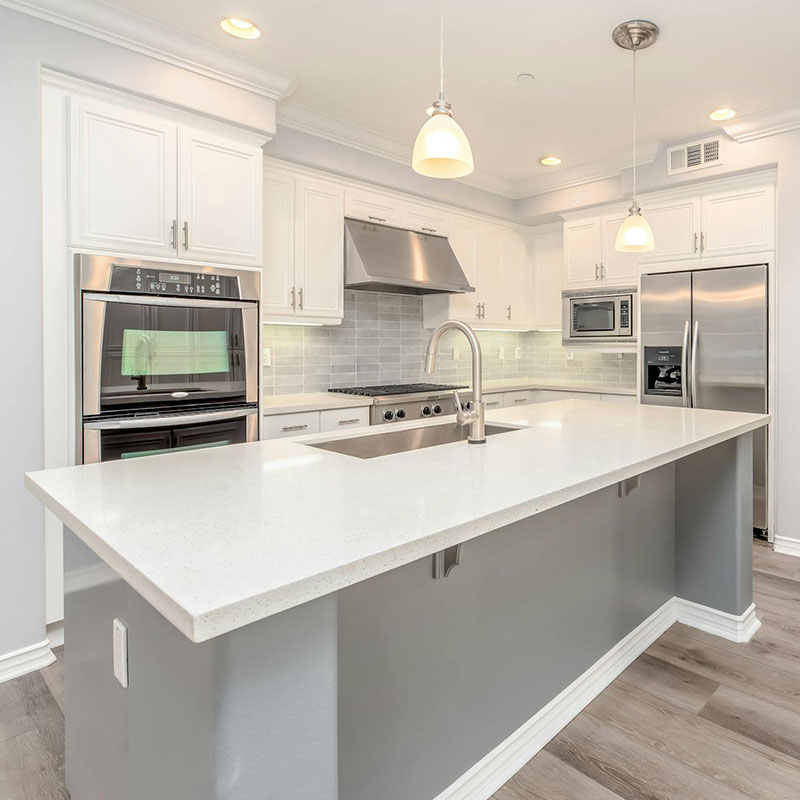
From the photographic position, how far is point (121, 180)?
248cm

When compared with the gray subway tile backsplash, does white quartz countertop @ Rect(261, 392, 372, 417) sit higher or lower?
lower

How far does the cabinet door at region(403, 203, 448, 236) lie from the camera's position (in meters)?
4.22

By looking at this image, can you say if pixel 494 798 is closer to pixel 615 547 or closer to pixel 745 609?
pixel 615 547

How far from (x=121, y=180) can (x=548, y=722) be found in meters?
2.70

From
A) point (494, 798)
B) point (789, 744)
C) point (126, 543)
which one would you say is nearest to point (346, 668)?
point (126, 543)

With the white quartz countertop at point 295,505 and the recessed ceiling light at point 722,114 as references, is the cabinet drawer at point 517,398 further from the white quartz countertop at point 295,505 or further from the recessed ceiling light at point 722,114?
the white quartz countertop at point 295,505

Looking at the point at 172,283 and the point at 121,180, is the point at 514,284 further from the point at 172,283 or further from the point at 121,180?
the point at 121,180

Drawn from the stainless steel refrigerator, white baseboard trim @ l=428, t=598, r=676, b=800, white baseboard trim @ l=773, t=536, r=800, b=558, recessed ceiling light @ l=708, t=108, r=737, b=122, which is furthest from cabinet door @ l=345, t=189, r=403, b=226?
white baseboard trim @ l=773, t=536, r=800, b=558

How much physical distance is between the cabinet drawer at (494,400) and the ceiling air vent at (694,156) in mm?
2044

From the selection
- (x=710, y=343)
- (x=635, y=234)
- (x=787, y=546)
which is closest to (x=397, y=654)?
(x=635, y=234)

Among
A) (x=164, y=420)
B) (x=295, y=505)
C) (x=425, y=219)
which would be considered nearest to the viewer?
(x=295, y=505)

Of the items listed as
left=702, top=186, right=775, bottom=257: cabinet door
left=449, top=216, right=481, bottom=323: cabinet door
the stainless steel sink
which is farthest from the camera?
left=449, top=216, right=481, bottom=323: cabinet door

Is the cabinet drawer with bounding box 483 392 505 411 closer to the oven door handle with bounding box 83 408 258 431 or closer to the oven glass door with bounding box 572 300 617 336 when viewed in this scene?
the oven glass door with bounding box 572 300 617 336

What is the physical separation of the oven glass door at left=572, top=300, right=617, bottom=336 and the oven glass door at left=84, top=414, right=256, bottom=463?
2929 millimetres
